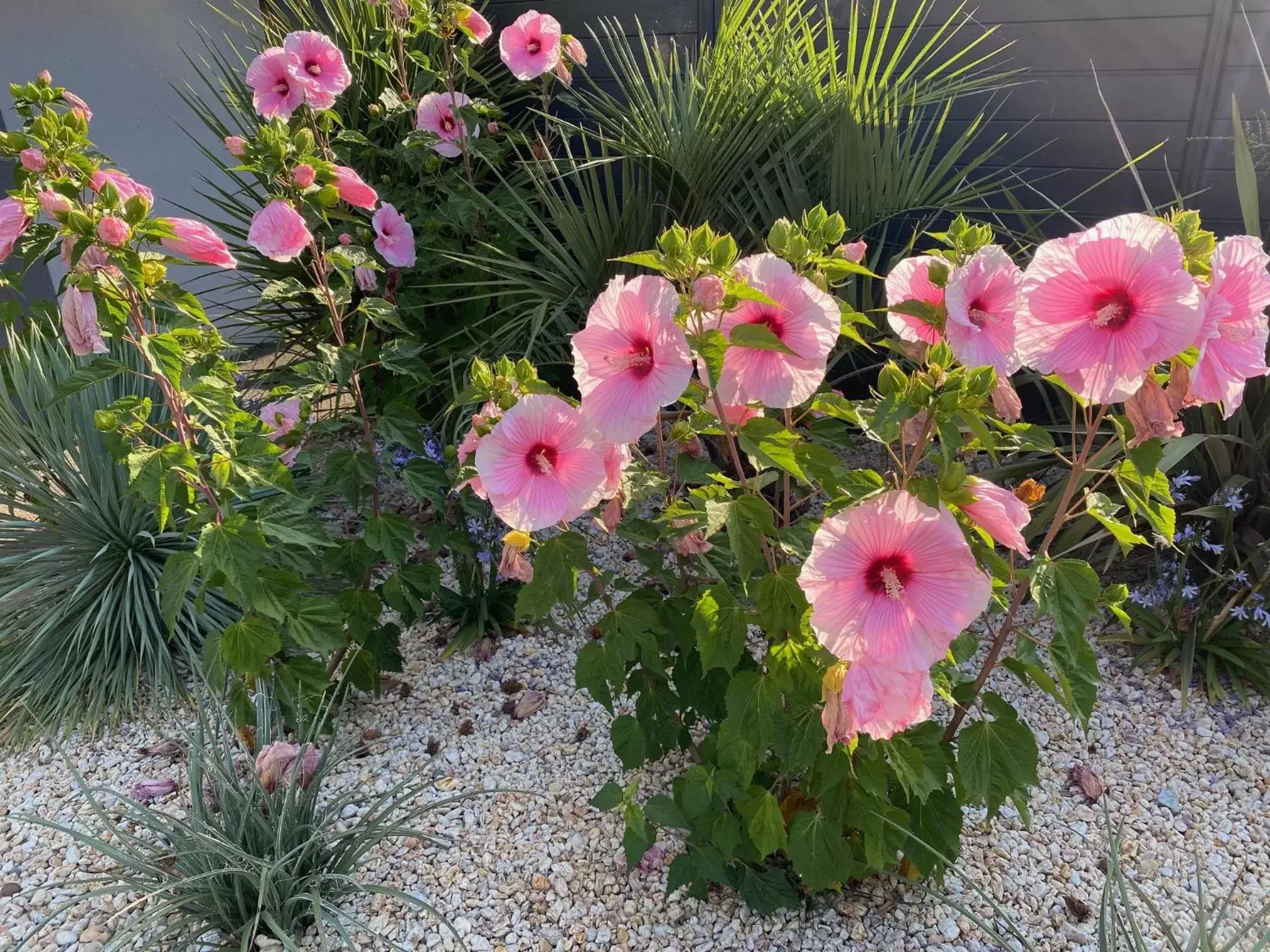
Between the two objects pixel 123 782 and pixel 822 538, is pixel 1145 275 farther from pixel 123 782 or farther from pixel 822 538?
pixel 123 782

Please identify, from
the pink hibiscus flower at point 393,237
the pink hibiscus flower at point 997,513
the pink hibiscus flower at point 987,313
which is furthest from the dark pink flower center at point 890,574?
the pink hibiscus flower at point 393,237

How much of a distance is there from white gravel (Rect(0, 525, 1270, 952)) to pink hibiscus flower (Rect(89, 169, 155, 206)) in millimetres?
1126

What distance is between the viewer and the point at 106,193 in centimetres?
133

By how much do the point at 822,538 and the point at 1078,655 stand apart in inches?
17.8

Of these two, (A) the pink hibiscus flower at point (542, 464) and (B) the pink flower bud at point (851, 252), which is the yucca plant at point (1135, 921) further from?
(B) the pink flower bud at point (851, 252)

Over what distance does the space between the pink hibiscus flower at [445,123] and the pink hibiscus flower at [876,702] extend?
191 cm

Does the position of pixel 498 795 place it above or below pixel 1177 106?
below

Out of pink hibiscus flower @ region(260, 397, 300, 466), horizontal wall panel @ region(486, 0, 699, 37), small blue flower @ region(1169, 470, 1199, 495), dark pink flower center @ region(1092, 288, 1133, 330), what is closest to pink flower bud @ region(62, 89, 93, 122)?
pink hibiscus flower @ region(260, 397, 300, 466)

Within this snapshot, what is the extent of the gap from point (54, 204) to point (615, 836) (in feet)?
4.59

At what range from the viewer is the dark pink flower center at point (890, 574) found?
0.92 metres

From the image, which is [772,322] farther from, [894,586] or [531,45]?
[531,45]

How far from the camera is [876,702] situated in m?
0.98

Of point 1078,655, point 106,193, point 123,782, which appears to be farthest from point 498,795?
point 106,193

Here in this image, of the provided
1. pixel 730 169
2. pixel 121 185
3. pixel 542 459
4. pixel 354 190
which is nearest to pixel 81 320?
pixel 121 185
